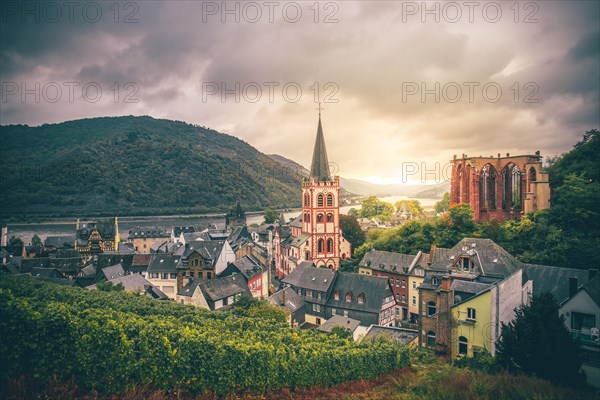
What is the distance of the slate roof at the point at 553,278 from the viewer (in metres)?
26.8

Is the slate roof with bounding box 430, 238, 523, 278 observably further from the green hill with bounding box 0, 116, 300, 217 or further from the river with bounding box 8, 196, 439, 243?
the river with bounding box 8, 196, 439, 243

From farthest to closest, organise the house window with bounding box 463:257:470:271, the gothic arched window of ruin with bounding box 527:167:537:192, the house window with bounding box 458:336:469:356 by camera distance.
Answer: the gothic arched window of ruin with bounding box 527:167:537:192
the house window with bounding box 463:257:470:271
the house window with bounding box 458:336:469:356

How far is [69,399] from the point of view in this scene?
14320 millimetres

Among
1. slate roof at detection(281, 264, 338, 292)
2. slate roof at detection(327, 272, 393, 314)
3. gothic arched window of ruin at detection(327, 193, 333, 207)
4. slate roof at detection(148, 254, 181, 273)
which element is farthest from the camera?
gothic arched window of ruin at detection(327, 193, 333, 207)

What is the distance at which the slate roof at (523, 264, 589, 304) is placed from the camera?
87.8 ft

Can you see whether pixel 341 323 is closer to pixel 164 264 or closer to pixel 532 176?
pixel 164 264

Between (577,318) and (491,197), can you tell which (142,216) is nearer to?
(491,197)

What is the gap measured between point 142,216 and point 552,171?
134499 mm

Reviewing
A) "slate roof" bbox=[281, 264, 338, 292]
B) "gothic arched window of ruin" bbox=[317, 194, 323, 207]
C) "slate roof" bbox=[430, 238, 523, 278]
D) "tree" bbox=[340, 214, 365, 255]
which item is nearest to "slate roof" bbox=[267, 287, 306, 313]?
"slate roof" bbox=[281, 264, 338, 292]

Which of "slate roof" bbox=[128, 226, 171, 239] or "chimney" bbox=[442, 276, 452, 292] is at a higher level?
"chimney" bbox=[442, 276, 452, 292]

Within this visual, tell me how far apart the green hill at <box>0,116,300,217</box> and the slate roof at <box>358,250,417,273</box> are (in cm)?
7863

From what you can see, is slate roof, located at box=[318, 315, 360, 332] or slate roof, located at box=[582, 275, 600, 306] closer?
slate roof, located at box=[582, 275, 600, 306]

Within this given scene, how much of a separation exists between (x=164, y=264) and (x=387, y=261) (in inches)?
1097

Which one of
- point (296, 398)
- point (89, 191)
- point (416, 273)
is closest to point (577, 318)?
point (296, 398)
